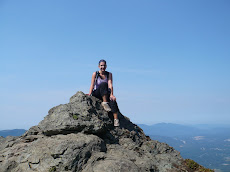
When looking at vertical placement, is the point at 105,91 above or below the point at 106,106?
above

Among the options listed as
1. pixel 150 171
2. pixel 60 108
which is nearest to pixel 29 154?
pixel 60 108

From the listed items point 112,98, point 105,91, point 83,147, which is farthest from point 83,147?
point 105,91

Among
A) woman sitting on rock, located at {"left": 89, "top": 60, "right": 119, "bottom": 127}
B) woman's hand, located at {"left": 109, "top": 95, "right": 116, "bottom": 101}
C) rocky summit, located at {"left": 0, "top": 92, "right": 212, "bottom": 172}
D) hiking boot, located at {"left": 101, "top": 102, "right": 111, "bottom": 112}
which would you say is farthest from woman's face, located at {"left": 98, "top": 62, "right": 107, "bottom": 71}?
hiking boot, located at {"left": 101, "top": 102, "right": 111, "bottom": 112}

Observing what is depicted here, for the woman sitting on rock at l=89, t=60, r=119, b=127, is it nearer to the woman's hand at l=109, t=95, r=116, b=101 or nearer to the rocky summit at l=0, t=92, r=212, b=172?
the woman's hand at l=109, t=95, r=116, b=101

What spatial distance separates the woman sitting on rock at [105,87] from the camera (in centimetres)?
1435

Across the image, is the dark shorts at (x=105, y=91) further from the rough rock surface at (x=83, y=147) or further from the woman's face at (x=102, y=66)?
the woman's face at (x=102, y=66)

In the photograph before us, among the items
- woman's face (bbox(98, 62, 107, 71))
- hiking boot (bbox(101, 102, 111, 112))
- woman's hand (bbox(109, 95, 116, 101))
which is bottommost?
hiking boot (bbox(101, 102, 111, 112))

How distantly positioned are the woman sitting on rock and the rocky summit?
569 millimetres

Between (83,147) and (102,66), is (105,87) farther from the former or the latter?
(83,147)

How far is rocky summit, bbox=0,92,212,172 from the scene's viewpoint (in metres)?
9.81

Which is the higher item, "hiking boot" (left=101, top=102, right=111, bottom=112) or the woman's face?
the woman's face

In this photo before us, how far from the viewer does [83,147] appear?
34.1 ft

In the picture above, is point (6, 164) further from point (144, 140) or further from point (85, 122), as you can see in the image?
point (144, 140)

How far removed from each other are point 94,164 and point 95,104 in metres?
5.27
